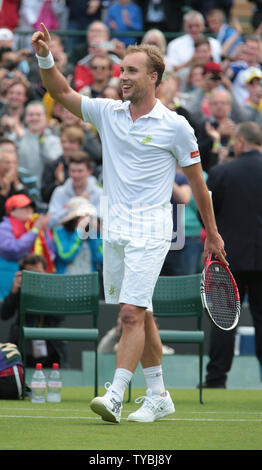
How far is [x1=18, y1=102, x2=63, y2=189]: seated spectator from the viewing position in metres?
13.9

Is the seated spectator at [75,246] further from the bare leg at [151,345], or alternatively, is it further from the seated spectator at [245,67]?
the seated spectator at [245,67]

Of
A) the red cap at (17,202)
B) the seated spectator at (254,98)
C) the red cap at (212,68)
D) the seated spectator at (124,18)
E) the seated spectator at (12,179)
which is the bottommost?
the red cap at (17,202)

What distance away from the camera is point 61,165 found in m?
13.4

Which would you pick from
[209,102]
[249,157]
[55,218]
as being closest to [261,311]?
[249,157]

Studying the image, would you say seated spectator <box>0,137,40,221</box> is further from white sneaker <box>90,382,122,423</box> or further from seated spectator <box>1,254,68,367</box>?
white sneaker <box>90,382,122,423</box>

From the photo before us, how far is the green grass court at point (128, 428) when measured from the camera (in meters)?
5.91

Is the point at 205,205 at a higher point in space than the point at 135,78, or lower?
lower

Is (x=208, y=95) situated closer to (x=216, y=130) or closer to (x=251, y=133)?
(x=216, y=130)

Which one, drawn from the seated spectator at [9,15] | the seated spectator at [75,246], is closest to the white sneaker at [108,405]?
the seated spectator at [75,246]

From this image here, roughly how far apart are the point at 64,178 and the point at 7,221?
1.59 metres

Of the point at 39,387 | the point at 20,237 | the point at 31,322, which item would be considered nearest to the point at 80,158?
the point at 20,237

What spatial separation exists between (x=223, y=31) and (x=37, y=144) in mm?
5442

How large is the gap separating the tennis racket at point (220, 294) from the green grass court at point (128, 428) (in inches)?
28.9

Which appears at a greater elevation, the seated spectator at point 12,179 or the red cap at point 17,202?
the seated spectator at point 12,179
